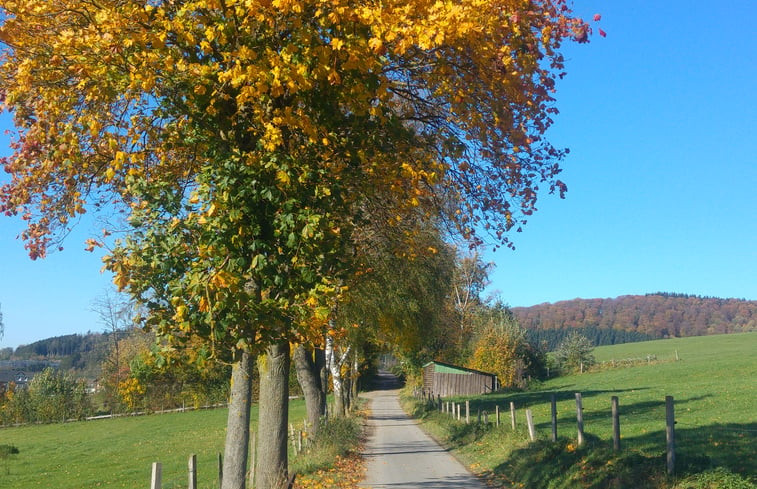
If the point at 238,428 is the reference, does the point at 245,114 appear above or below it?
above

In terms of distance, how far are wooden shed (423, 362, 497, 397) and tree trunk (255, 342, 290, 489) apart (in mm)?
50704

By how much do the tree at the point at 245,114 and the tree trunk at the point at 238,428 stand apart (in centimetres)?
5

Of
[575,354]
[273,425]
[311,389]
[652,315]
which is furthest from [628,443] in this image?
[652,315]

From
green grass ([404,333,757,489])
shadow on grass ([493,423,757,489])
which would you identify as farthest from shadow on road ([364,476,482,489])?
shadow on grass ([493,423,757,489])

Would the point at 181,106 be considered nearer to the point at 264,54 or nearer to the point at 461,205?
the point at 264,54

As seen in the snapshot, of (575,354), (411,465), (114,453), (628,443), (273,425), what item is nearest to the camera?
(273,425)

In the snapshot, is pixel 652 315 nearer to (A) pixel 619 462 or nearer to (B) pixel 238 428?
(A) pixel 619 462

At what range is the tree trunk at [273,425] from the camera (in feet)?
33.6

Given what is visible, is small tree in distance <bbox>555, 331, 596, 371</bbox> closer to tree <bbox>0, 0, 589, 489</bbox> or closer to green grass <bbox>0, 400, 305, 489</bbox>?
green grass <bbox>0, 400, 305, 489</bbox>

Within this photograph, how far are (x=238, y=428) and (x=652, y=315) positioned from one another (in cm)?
16009

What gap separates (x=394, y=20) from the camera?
6852 mm

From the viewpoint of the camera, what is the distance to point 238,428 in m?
8.80

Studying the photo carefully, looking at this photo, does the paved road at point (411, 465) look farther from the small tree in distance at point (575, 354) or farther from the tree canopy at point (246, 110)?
the small tree in distance at point (575, 354)

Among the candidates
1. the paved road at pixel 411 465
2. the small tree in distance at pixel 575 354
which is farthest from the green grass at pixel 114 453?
the small tree in distance at pixel 575 354
